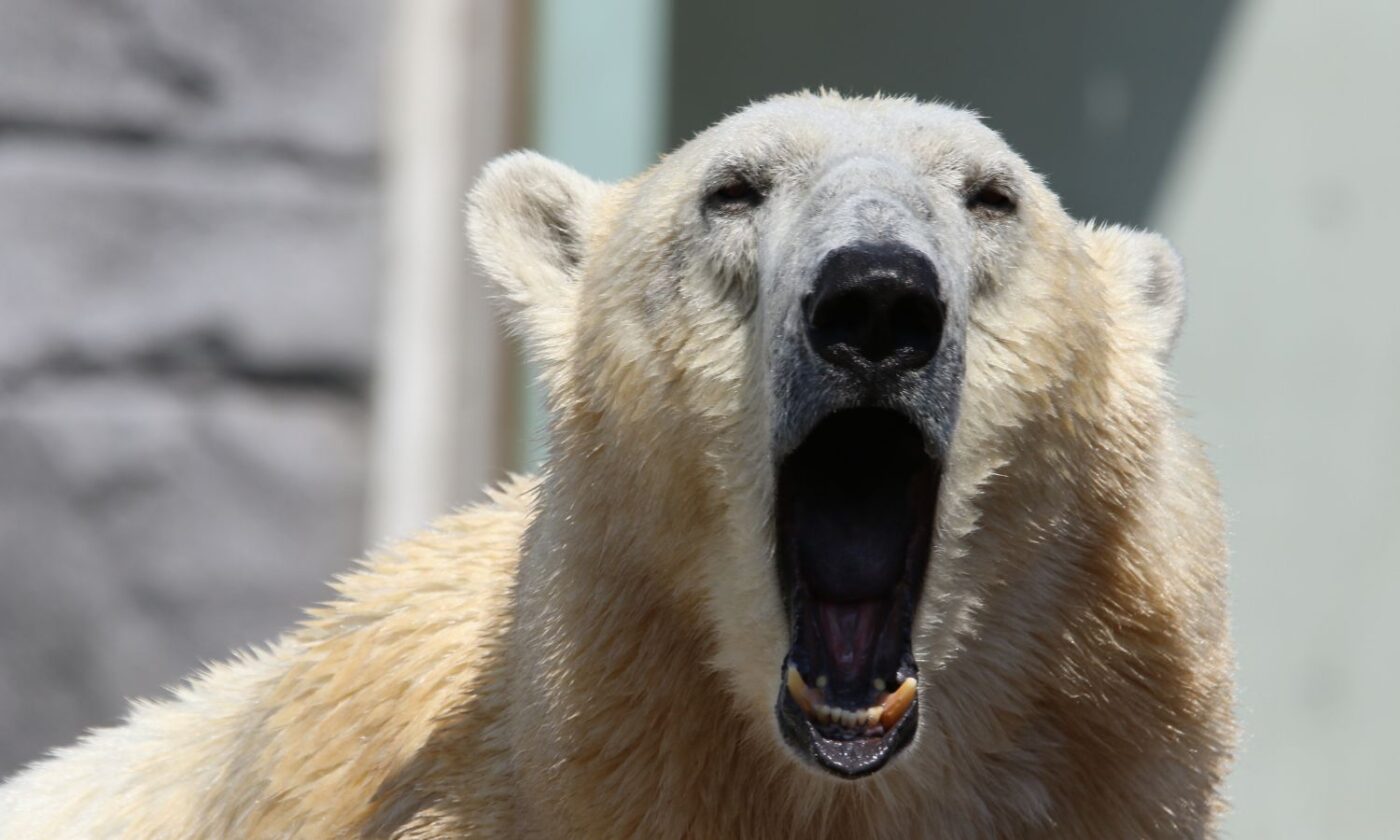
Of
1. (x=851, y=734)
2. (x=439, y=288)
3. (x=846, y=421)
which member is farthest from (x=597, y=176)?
(x=851, y=734)

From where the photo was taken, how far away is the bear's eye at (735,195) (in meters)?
1.96

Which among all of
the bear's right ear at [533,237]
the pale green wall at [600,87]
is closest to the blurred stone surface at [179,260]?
the pale green wall at [600,87]

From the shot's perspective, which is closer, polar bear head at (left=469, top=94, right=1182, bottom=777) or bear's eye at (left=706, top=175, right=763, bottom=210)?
polar bear head at (left=469, top=94, right=1182, bottom=777)

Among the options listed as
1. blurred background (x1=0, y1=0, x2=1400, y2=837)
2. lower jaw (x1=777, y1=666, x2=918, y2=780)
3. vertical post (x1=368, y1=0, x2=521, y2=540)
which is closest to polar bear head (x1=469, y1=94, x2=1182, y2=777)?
lower jaw (x1=777, y1=666, x2=918, y2=780)

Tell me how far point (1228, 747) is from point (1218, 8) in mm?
2765

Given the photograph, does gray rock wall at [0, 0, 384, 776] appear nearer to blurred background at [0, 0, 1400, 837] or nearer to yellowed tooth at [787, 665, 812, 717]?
blurred background at [0, 0, 1400, 837]

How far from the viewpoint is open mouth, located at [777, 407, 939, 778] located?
1.76m

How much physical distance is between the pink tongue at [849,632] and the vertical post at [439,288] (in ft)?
9.16

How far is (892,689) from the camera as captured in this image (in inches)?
71.1

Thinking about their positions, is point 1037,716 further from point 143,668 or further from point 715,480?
point 143,668

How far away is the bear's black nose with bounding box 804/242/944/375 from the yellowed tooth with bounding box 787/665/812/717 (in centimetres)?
31

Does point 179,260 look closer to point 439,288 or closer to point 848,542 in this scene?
point 439,288

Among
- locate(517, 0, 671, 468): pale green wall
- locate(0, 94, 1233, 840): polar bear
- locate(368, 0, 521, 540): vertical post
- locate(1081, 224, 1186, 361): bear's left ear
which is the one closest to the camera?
locate(0, 94, 1233, 840): polar bear

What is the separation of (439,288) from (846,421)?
111 inches
